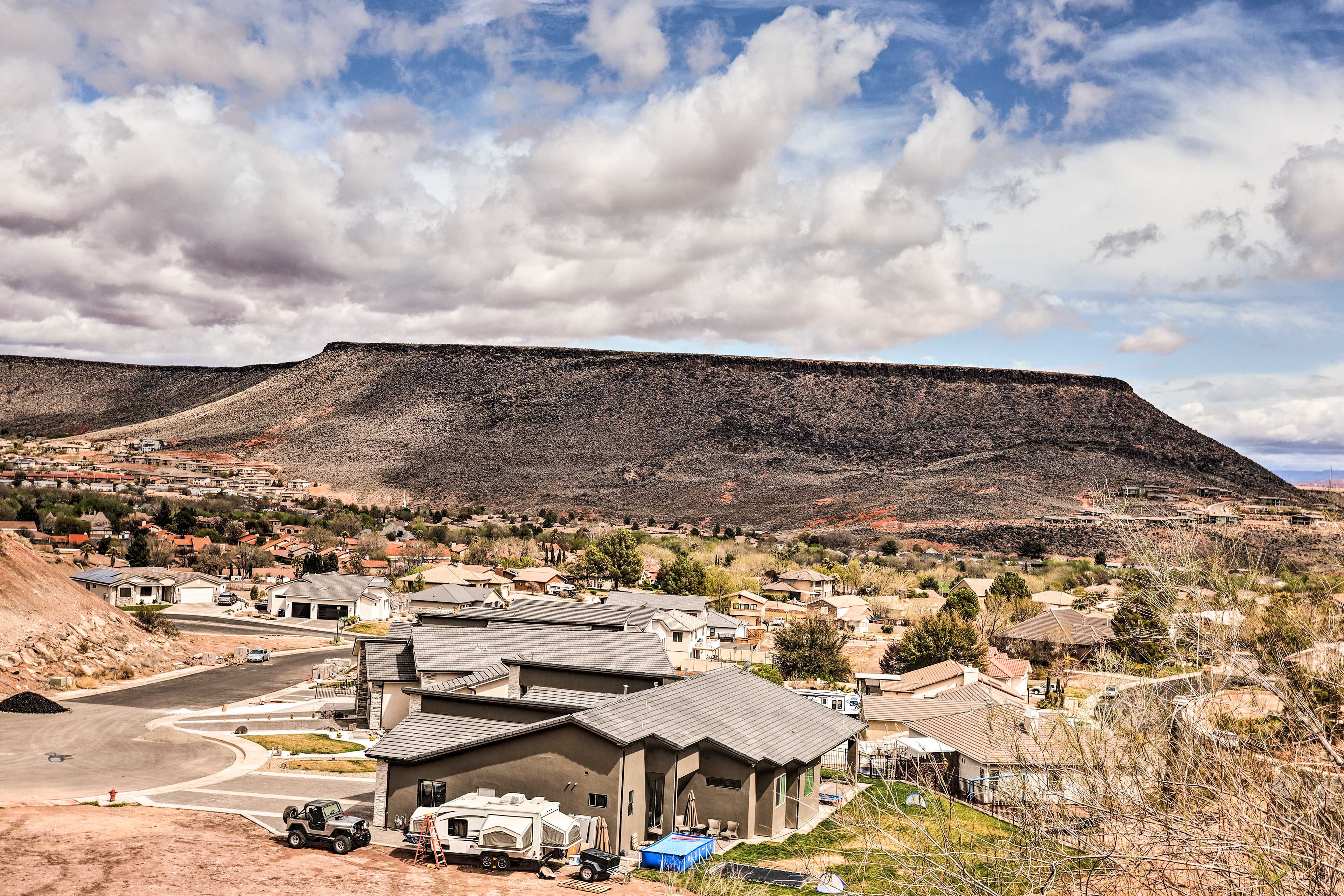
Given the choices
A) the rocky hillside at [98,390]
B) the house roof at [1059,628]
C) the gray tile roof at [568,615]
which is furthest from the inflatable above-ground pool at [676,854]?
the rocky hillside at [98,390]

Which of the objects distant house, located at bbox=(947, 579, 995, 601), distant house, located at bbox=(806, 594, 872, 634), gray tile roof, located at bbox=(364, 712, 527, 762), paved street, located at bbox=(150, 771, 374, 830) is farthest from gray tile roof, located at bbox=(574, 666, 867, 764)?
distant house, located at bbox=(947, 579, 995, 601)

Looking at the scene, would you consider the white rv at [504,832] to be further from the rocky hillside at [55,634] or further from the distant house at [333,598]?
the distant house at [333,598]

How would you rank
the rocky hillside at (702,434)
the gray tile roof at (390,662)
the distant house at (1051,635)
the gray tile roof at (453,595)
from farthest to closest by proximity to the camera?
the rocky hillside at (702,434), the gray tile roof at (453,595), the distant house at (1051,635), the gray tile roof at (390,662)

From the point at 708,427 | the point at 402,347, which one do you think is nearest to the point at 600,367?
the point at 708,427

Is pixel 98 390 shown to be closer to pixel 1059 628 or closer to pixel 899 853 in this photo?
pixel 1059 628

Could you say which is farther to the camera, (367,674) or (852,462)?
(852,462)

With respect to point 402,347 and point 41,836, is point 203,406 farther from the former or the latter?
point 41,836
